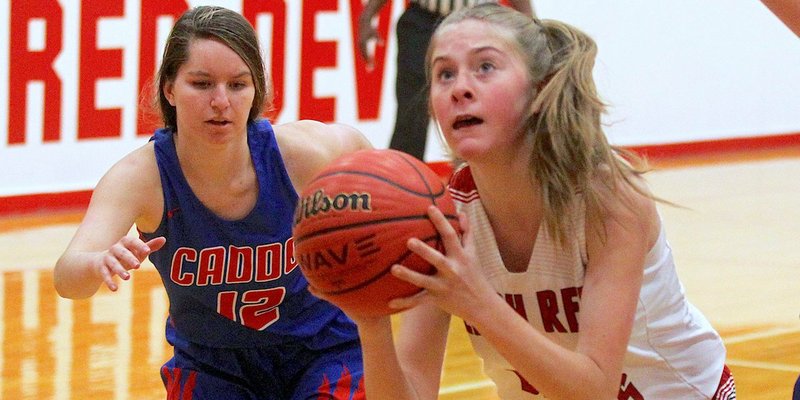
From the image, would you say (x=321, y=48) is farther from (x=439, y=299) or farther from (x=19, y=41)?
(x=439, y=299)

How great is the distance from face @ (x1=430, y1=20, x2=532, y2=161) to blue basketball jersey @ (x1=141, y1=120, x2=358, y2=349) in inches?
30.6

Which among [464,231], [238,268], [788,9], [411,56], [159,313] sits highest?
[788,9]

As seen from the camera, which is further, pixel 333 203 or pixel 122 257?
pixel 122 257

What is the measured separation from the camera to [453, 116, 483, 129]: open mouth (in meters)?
2.43

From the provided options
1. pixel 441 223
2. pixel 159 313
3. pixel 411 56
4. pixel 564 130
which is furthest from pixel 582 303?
pixel 411 56

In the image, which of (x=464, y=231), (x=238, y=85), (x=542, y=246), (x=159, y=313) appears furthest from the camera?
(x=159, y=313)

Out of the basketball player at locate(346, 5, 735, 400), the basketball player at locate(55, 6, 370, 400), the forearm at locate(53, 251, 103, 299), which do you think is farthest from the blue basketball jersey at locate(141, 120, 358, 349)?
the basketball player at locate(346, 5, 735, 400)

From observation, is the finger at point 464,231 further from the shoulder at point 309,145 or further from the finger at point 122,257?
the shoulder at point 309,145

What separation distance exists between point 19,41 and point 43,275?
215 centimetres

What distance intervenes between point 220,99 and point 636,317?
108 centimetres

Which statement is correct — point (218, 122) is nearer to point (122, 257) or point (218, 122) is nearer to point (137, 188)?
point (137, 188)

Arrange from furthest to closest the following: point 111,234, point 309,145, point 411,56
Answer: point 411,56, point 309,145, point 111,234

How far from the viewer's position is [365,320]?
7.81 feet

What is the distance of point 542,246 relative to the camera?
2.59 meters
